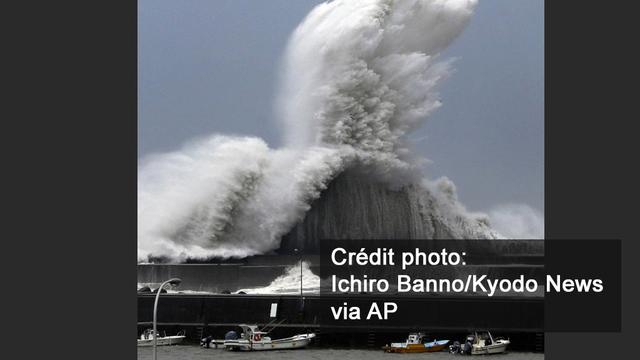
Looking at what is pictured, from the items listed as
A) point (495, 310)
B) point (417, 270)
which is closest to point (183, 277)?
point (417, 270)

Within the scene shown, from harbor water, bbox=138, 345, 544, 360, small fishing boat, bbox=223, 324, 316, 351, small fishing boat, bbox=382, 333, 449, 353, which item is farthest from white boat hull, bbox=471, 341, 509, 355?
small fishing boat, bbox=223, 324, 316, 351

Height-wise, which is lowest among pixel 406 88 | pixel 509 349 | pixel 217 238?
pixel 509 349

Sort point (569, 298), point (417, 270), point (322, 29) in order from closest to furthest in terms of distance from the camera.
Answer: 1. point (569, 298)
2. point (417, 270)
3. point (322, 29)

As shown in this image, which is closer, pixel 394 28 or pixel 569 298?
pixel 569 298

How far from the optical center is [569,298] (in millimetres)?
32469

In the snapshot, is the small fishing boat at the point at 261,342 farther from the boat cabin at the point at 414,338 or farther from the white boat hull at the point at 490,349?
the white boat hull at the point at 490,349

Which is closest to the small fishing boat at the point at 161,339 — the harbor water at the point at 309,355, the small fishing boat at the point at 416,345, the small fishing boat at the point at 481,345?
the harbor water at the point at 309,355

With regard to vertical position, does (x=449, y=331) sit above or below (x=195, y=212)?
below

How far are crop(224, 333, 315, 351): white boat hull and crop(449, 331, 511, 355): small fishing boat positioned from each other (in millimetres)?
3655

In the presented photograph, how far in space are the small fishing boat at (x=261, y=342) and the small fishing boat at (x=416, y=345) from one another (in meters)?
2.06

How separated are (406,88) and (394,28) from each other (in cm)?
191

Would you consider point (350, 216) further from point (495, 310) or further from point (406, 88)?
point (495, 310)

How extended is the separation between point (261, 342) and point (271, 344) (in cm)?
25

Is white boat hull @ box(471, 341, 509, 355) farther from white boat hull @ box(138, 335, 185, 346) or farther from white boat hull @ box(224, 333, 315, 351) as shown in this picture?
white boat hull @ box(138, 335, 185, 346)
